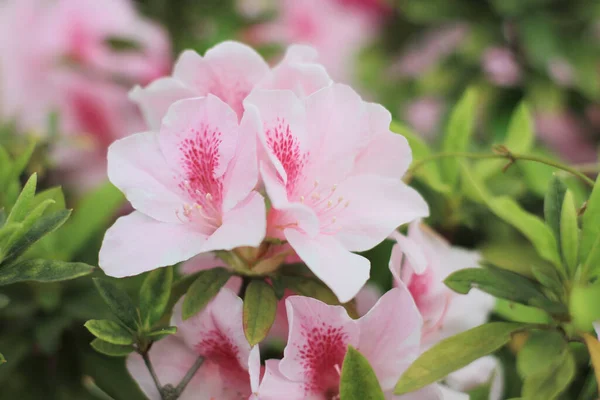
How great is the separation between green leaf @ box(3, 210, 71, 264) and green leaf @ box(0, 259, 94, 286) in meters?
0.01

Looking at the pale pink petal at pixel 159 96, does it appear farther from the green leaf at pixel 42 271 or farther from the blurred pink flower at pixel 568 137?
the blurred pink flower at pixel 568 137

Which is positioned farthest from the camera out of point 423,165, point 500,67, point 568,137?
point 568,137

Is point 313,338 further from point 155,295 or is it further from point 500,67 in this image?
point 500,67

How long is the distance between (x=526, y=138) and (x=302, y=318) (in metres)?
0.45

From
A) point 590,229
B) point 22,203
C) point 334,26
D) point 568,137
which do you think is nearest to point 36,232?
point 22,203

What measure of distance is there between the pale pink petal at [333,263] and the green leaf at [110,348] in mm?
183

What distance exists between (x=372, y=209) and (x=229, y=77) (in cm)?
20

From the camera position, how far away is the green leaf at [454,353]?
517mm

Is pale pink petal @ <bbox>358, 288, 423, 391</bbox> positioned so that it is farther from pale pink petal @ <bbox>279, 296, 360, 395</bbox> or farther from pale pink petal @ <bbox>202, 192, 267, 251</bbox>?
pale pink petal @ <bbox>202, 192, 267, 251</bbox>

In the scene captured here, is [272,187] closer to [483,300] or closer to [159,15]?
[483,300]

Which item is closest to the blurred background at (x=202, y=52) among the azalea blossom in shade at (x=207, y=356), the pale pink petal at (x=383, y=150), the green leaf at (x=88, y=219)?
the green leaf at (x=88, y=219)

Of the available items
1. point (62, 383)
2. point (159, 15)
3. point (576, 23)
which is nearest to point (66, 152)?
point (159, 15)

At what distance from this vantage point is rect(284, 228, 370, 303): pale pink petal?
484 mm

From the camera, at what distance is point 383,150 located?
1.95 feet
